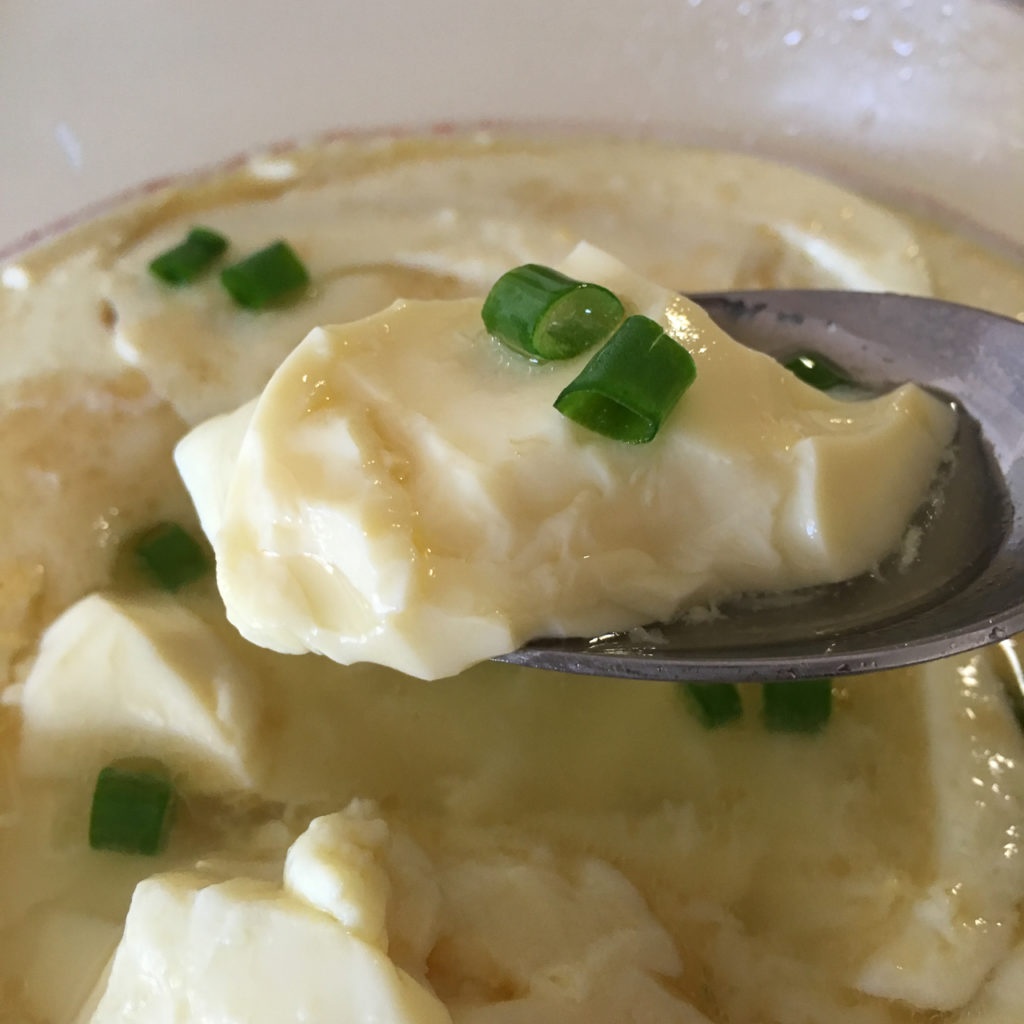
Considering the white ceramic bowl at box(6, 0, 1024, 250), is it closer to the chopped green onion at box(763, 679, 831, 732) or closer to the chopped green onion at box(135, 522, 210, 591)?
the chopped green onion at box(135, 522, 210, 591)

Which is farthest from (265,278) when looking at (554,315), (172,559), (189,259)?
(554,315)

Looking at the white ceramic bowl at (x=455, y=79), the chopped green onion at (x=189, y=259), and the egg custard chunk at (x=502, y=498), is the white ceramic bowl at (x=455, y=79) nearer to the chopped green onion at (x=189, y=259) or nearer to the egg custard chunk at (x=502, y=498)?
the chopped green onion at (x=189, y=259)

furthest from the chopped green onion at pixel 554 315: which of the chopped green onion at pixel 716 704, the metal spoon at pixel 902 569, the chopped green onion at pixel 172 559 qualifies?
the chopped green onion at pixel 172 559

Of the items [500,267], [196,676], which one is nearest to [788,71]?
[500,267]

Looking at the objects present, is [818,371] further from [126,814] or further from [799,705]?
[126,814]

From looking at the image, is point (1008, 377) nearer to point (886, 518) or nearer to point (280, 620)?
point (886, 518)

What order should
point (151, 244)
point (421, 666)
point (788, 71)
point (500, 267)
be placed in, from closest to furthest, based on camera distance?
point (421, 666) → point (500, 267) → point (151, 244) → point (788, 71)
